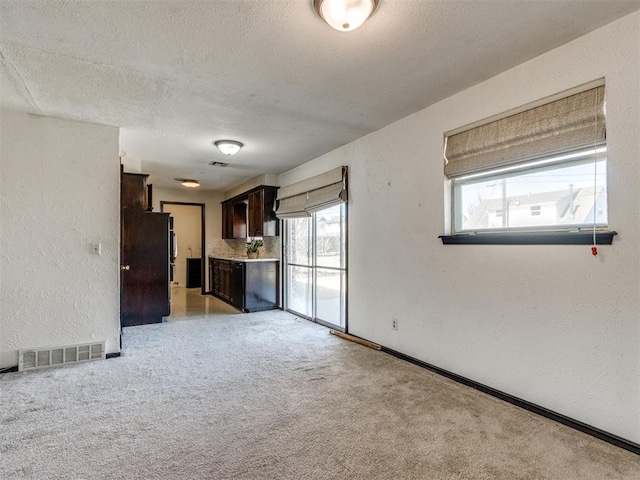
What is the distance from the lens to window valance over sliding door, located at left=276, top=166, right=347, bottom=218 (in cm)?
429

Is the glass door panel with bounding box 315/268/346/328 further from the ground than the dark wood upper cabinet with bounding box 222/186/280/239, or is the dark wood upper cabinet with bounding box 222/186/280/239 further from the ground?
the dark wood upper cabinet with bounding box 222/186/280/239

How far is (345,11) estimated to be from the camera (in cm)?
175

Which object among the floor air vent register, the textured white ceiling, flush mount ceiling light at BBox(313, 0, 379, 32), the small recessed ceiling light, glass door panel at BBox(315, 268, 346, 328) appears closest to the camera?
flush mount ceiling light at BBox(313, 0, 379, 32)

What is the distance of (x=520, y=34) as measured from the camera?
2.04 m

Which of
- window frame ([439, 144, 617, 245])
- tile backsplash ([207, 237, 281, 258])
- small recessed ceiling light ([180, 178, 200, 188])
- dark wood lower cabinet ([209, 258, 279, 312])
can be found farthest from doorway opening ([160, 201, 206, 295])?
window frame ([439, 144, 617, 245])

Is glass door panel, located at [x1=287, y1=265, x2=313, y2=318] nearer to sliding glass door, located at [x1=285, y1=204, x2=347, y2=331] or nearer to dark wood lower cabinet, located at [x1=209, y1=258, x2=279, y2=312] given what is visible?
sliding glass door, located at [x1=285, y1=204, x2=347, y2=331]

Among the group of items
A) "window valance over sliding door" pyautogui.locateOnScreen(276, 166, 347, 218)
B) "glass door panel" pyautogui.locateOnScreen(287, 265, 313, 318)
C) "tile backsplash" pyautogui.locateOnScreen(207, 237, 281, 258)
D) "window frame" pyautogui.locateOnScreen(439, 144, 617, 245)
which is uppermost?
"window valance over sliding door" pyautogui.locateOnScreen(276, 166, 347, 218)

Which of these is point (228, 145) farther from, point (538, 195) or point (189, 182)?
point (538, 195)

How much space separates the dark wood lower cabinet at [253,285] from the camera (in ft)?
18.6

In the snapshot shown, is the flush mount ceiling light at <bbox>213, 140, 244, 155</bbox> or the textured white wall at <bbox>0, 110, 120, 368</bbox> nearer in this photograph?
the textured white wall at <bbox>0, 110, 120, 368</bbox>

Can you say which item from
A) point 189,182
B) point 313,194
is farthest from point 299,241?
point 189,182

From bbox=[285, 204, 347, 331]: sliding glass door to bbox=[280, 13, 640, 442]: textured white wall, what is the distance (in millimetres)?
692

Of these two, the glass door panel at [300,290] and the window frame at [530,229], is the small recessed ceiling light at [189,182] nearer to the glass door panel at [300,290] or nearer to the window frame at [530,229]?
the glass door panel at [300,290]

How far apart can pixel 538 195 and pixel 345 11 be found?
5.75 feet
